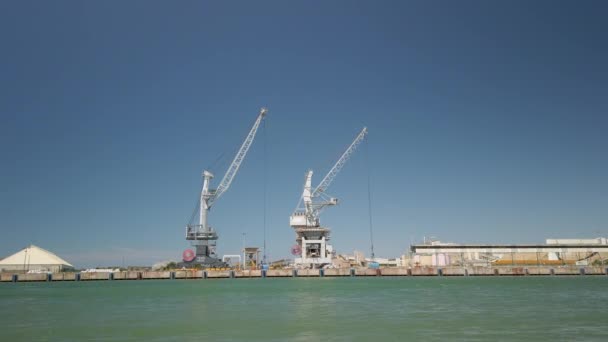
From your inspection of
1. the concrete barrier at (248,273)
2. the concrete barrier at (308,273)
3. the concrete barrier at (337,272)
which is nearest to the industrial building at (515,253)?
the concrete barrier at (337,272)

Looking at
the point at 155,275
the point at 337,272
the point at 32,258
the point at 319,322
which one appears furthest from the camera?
the point at 32,258

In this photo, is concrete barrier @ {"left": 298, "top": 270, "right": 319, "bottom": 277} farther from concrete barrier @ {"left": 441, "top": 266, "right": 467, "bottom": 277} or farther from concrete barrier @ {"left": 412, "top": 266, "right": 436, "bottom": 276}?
concrete barrier @ {"left": 441, "top": 266, "right": 467, "bottom": 277}

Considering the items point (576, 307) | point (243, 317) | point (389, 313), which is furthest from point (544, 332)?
point (243, 317)

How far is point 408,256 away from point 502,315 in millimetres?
128152

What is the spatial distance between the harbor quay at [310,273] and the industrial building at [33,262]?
3224 centimetres

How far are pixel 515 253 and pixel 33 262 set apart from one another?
167 metres

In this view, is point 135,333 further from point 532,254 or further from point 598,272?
point 532,254

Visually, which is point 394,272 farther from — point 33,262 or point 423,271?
point 33,262

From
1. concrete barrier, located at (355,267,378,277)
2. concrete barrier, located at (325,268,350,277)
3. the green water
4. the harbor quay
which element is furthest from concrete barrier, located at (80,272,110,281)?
the green water

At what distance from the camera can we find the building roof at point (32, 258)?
155750mm

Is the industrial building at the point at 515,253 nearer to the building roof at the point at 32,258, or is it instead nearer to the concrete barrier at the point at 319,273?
the concrete barrier at the point at 319,273

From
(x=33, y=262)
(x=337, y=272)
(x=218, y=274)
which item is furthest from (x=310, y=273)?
(x=33, y=262)

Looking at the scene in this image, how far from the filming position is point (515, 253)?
153m

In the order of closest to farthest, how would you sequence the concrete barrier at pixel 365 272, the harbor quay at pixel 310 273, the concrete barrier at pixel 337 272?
the harbor quay at pixel 310 273, the concrete barrier at pixel 365 272, the concrete barrier at pixel 337 272
